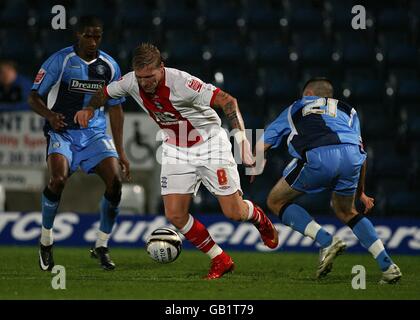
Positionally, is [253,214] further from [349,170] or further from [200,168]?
[349,170]

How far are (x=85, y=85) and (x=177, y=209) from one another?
62.0 inches

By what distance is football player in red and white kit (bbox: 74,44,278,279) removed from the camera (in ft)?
23.7

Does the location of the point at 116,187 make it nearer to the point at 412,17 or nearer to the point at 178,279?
the point at 178,279

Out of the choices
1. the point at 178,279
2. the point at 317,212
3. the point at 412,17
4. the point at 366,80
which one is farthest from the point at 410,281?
the point at 412,17

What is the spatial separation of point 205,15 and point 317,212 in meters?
3.65

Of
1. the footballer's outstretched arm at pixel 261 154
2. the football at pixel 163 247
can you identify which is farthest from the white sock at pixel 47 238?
the footballer's outstretched arm at pixel 261 154

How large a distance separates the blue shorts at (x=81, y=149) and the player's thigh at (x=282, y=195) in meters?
1.48

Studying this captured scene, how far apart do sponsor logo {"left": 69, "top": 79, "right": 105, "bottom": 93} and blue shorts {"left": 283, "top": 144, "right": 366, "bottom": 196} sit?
198 centimetres

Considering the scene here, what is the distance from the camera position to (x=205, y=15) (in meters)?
13.5

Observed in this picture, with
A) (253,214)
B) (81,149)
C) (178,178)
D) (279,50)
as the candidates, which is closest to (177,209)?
(178,178)

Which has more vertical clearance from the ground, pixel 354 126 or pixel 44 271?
pixel 354 126

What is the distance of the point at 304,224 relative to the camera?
25.2 feet

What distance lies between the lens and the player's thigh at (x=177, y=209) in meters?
7.39

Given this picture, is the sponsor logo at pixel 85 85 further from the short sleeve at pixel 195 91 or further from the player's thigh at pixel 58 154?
the short sleeve at pixel 195 91
